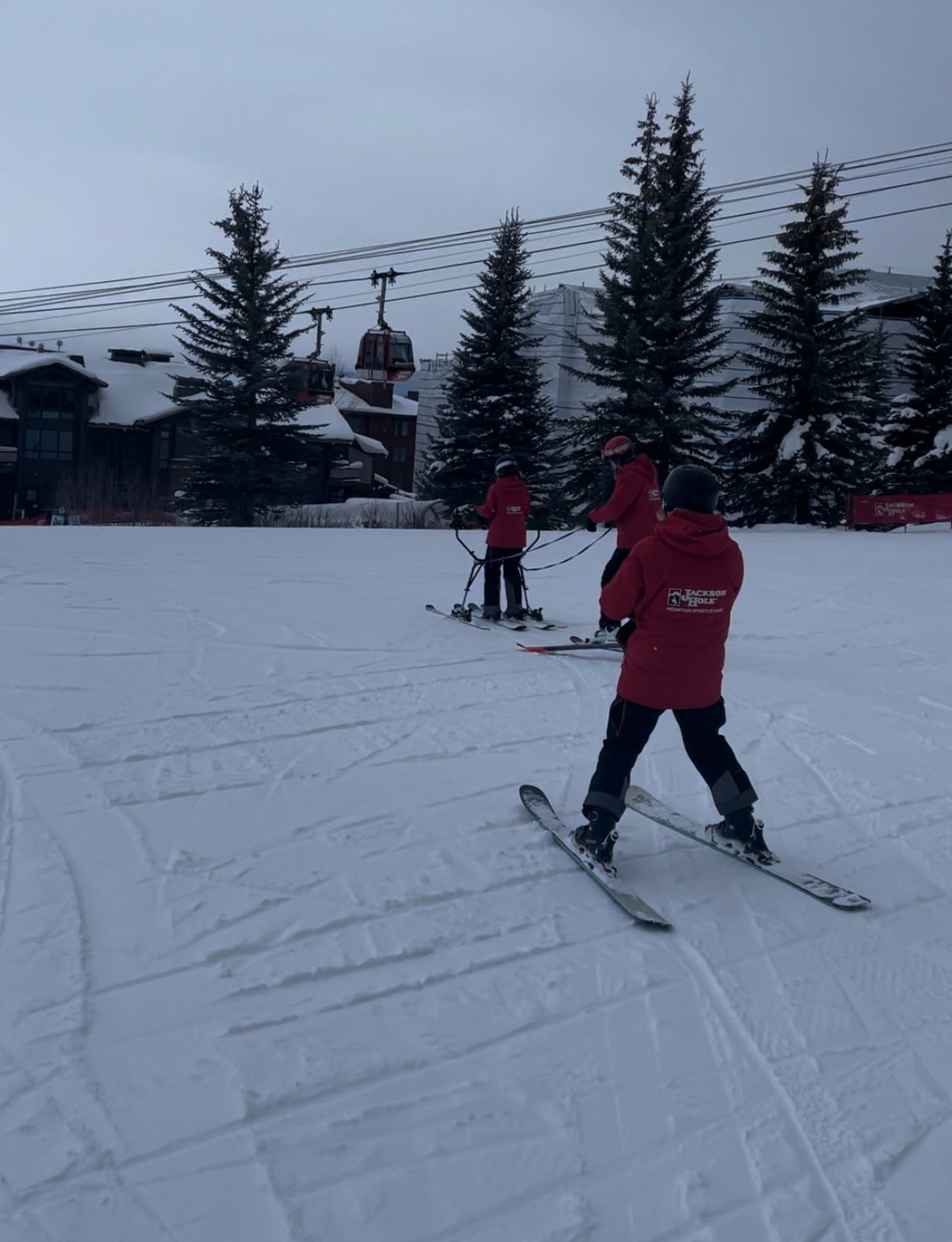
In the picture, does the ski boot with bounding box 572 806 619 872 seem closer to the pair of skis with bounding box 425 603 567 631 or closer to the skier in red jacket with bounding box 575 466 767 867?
the skier in red jacket with bounding box 575 466 767 867

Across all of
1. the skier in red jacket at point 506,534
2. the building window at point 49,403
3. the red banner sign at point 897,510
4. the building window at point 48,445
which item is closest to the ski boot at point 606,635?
the skier in red jacket at point 506,534

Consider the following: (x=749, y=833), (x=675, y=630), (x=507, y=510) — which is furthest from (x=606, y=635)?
(x=675, y=630)

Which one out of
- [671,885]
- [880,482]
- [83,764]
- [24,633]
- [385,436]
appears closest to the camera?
[671,885]

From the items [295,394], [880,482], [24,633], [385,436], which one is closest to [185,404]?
[295,394]

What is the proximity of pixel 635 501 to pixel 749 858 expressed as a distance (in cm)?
414

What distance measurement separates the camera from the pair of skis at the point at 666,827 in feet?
13.0

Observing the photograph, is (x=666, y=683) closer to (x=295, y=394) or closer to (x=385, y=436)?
(x=295, y=394)

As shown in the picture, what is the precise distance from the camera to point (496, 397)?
27.5m

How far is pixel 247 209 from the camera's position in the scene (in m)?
29.4

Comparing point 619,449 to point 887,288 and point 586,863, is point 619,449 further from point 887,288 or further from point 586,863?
point 887,288

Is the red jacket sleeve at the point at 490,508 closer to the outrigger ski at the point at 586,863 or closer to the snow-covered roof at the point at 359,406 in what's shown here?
the outrigger ski at the point at 586,863

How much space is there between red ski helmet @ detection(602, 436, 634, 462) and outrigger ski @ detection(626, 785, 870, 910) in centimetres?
337

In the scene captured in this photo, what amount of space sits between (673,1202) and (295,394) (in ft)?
101

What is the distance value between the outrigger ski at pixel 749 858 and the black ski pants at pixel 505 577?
460 centimetres
